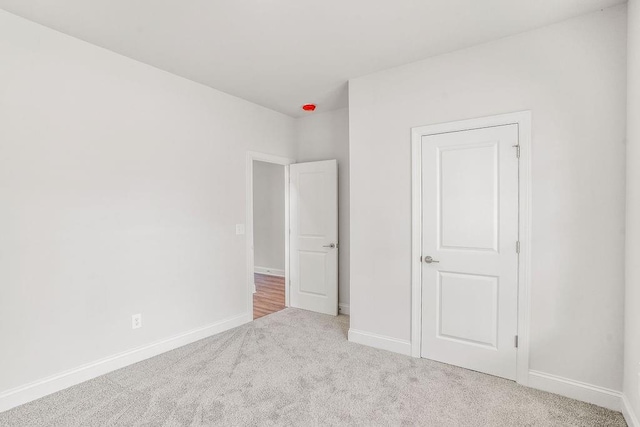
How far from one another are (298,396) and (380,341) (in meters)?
1.11

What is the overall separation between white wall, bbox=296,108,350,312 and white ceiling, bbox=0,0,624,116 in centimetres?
118

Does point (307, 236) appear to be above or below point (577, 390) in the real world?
above

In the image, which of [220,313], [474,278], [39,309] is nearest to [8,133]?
[39,309]

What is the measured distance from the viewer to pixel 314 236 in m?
4.30

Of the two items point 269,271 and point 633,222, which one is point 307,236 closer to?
point 269,271

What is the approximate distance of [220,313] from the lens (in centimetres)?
354

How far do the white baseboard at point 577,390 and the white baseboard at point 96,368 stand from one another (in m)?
2.96

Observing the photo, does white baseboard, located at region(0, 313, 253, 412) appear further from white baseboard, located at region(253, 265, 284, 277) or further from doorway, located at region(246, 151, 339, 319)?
white baseboard, located at region(253, 265, 284, 277)

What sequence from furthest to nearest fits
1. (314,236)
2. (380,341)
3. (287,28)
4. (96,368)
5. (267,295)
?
1. (267,295)
2. (314,236)
3. (380,341)
4. (96,368)
5. (287,28)

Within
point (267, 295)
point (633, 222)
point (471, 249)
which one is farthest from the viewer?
point (267, 295)

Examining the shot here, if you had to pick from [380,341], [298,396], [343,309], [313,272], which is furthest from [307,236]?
[298,396]

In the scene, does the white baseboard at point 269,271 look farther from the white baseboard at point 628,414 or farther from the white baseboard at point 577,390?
the white baseboard at point 628,414

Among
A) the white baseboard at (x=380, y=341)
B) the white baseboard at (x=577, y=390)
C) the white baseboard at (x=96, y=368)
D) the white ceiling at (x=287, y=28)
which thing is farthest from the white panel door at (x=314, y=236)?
the white baseboard at (x=577, y=390)

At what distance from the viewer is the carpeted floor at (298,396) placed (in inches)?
78.9
